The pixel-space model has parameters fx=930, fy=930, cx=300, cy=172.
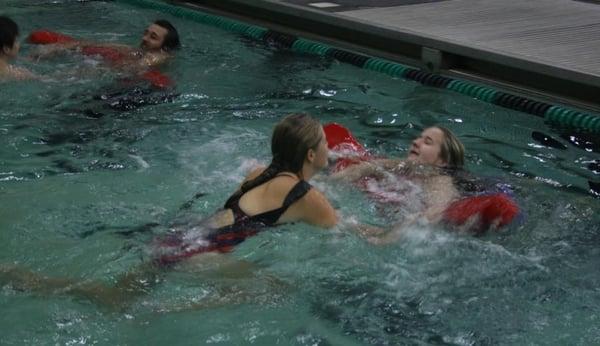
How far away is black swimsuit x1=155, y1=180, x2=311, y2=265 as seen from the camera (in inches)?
151

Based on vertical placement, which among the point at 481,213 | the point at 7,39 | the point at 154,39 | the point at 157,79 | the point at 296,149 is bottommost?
the point at 157,79

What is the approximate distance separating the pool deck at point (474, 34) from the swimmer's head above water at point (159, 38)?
1278 millimetres

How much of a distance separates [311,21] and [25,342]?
17.0 ft

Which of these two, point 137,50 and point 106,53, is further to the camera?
point 137,50

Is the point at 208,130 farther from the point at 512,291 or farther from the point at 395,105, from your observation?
the point at 512,291

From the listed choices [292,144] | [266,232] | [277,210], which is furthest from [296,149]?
[266,232]

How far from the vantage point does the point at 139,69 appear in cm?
682

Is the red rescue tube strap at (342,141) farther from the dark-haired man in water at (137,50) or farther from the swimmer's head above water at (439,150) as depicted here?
the dark-haired man in water at (137,50)

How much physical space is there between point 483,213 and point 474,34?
3209mm

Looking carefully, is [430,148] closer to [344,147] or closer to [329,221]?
[344,147]

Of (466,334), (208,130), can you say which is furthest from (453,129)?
(466,334)

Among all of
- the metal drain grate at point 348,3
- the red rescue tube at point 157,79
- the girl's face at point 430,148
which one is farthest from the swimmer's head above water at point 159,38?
the girl's face at point 430,148

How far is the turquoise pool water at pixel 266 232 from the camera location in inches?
138

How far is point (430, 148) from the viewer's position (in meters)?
4.68
